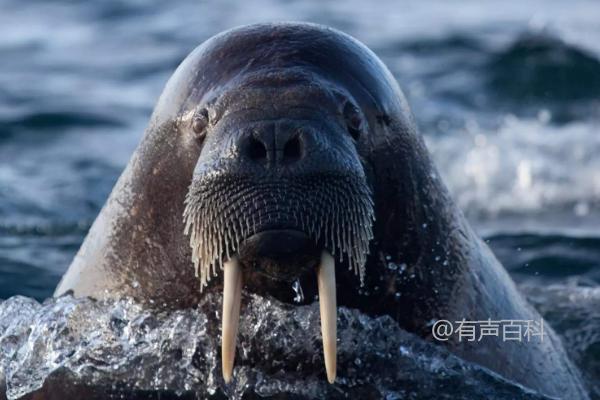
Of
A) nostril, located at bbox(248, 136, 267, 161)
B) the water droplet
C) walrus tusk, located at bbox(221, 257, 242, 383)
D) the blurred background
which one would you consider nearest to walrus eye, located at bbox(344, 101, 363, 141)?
nostril, located at bbox(248, 136, 267, 161)

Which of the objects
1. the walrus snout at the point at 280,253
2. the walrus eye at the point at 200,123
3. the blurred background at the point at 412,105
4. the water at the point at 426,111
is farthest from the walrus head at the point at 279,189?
the blurred background at the point at 412,105

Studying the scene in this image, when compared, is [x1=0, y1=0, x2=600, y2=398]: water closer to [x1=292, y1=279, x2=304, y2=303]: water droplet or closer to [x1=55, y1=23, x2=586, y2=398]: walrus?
[x1=55, y1=23, x2=586, y2=398]: walrus

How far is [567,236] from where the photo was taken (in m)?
10.5

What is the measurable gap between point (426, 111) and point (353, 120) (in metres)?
8.67

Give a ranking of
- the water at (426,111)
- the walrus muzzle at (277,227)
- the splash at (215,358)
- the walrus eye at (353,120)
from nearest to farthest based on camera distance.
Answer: the walrus muzzle at (277,227) → the walrus eye at (353,120) → the splash at (215,358) → the water at (426,111)

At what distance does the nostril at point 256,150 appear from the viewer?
492cm

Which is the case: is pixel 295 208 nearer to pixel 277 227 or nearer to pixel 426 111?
pixel 277 227

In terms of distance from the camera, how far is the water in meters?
10.1

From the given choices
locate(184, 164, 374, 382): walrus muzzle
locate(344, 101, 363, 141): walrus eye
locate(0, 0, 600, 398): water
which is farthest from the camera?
locate(0, 0, 600, 398): water

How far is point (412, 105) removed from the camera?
13.9 m

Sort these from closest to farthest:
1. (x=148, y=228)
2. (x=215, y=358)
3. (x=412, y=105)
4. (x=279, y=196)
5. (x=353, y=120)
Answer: (x=279, y=196)
(x=353, y=120)
(x=215, y=358)
(x=148, y=228)
(x=412, y=105)

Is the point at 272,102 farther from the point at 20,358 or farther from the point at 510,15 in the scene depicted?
the point at 510,15

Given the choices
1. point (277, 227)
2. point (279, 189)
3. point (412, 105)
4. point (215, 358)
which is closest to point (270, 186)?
point (279, 189)

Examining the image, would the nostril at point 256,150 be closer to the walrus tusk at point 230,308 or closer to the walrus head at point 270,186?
the walrus head at point 270,186
